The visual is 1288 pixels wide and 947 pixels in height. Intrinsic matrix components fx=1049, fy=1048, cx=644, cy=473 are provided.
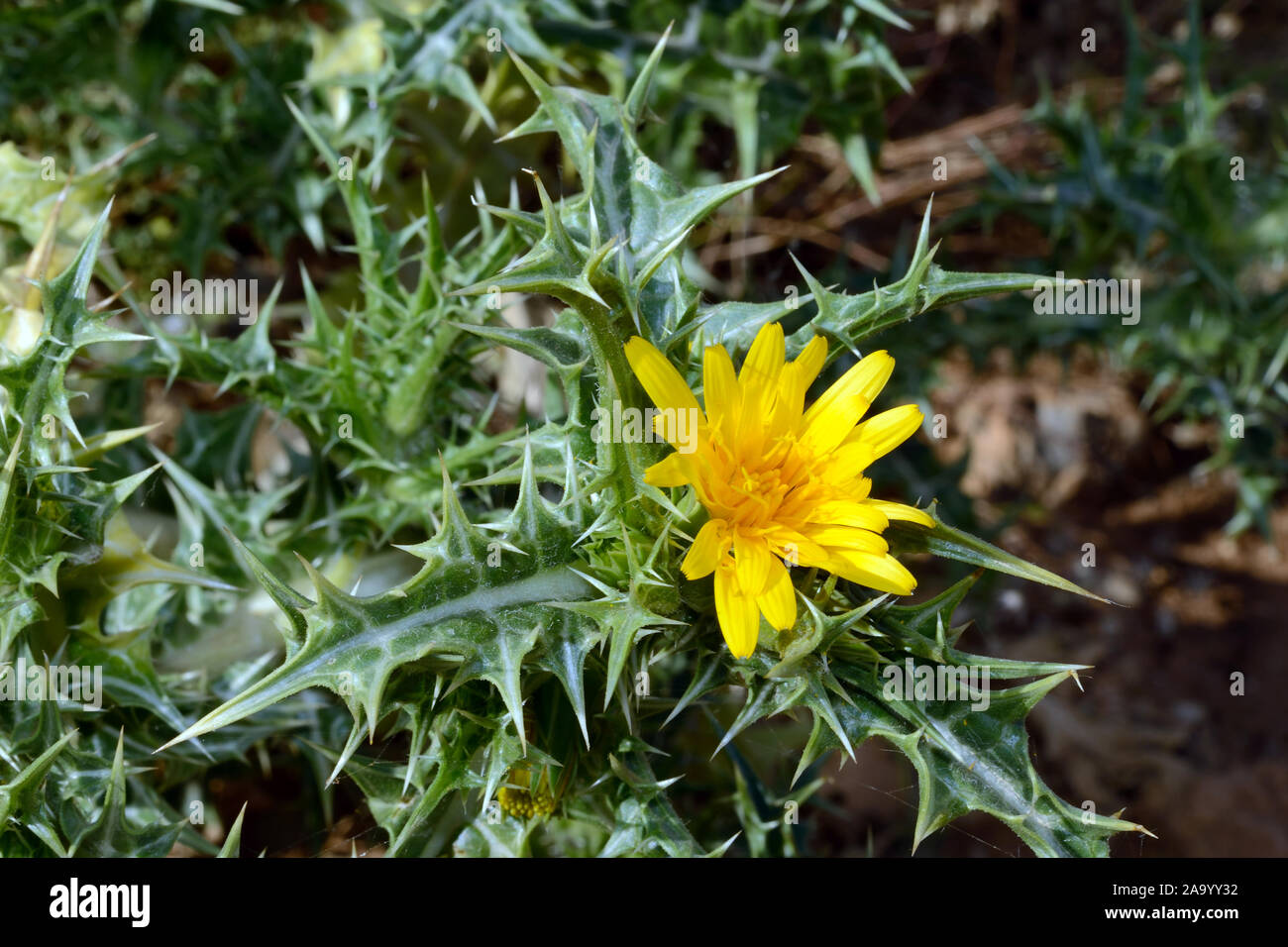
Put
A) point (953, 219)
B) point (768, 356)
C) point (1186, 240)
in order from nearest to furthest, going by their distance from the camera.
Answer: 1. point (768, 356)
2. point (1186, 240)
3. point (953, 219)

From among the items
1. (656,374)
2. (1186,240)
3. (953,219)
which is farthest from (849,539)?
(1186,240)

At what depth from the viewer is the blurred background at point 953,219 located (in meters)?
2.97

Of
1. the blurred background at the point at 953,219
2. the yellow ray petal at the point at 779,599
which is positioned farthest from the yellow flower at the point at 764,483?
the blurred background at the point at 953,219

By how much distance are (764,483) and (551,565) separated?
0.37 m

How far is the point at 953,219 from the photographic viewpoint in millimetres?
3344

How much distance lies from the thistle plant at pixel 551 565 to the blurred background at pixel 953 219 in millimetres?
396

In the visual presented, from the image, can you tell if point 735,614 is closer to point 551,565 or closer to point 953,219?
point 551,565

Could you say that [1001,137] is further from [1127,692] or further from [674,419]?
[674,419]

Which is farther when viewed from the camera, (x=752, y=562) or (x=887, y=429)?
(x=887, y=429)

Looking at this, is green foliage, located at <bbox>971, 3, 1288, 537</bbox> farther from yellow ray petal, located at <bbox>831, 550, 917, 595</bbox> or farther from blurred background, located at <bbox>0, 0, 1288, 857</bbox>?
yellow ray petal, located at <bbox>831, 550, 917, 595</bbox>

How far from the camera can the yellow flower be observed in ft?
5.11

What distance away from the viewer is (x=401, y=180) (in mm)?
3492

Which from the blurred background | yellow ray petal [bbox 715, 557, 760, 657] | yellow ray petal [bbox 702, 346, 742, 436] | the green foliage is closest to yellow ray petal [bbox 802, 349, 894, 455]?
yellow ray petal [bbox 702, 346, 742, 436]
